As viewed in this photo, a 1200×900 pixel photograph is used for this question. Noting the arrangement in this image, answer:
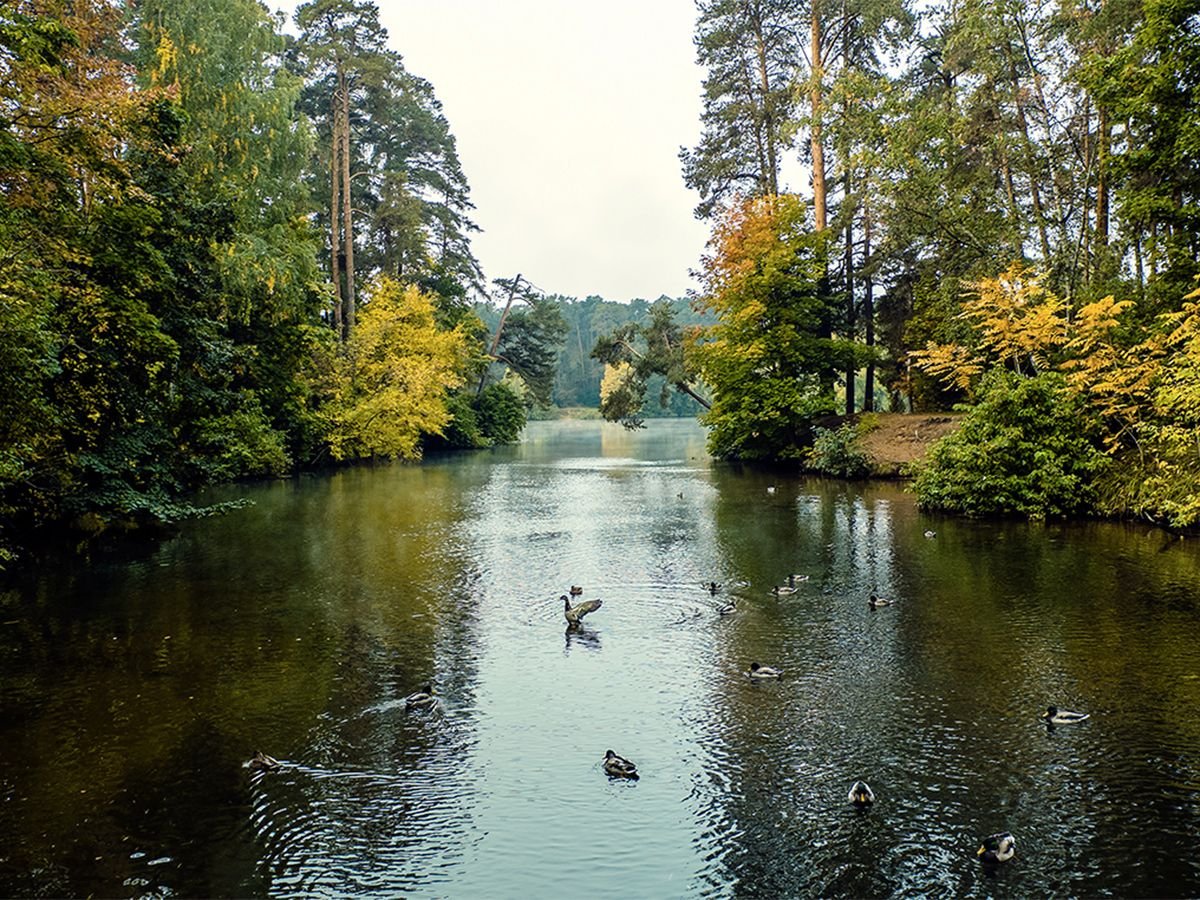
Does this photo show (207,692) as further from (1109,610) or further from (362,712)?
(1109,610)

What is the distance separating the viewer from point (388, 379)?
41.3 metres

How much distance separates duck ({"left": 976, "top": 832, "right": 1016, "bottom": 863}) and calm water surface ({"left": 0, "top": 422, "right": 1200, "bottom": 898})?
0.29 ft

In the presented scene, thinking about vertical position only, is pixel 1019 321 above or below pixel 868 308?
below

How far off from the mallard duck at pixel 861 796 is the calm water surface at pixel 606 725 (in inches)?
4.6

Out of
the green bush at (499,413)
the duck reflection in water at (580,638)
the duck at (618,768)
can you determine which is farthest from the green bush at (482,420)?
the duck at (618,768)

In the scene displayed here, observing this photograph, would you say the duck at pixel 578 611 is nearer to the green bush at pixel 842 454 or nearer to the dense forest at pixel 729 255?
the dense forest at pixel 729 255

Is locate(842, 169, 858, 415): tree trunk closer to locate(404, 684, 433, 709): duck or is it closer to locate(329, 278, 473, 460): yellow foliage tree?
locate(329, 278, 473, 460): yellow foliage tree

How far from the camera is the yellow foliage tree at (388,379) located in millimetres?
39469

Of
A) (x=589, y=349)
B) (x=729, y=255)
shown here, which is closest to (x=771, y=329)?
(x=729, y=255)

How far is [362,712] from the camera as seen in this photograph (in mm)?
8914

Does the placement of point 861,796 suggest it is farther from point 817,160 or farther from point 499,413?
point 499,413

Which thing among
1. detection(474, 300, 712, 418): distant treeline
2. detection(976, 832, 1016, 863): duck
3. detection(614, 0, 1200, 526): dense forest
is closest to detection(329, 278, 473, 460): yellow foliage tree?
detection(614, 0, 1200, 526): dense forest

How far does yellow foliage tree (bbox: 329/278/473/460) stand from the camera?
3947cm

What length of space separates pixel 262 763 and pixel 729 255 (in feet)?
103
